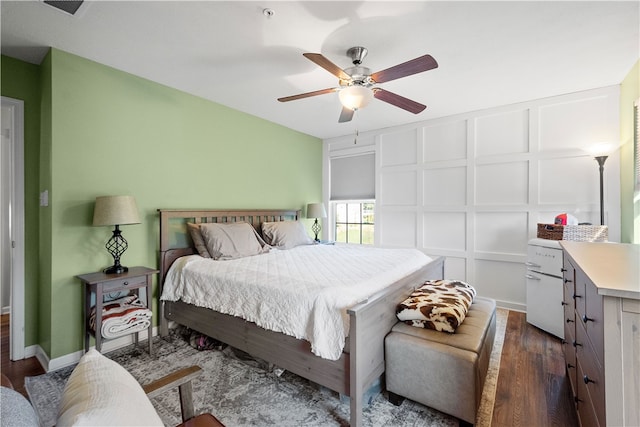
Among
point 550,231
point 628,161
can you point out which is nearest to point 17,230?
point 550,231

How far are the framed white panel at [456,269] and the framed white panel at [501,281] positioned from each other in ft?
0.49

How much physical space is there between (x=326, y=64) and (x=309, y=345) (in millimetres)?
1879

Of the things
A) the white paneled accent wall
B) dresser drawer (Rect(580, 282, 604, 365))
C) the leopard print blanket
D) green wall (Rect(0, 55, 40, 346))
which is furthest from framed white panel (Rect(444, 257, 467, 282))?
green wall (Rect(0, 55, 40, 346))

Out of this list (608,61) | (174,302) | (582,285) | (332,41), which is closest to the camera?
(582,285)

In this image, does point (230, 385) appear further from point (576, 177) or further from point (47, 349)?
point (576, 177)

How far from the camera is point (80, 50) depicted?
7.83 ft

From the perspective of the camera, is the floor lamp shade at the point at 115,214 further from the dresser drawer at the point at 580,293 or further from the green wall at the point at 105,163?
the dresser drawer at the point at 580,293

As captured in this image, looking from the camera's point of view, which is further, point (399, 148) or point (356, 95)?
point (399, 148)

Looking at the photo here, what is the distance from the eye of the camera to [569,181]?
3.31 m

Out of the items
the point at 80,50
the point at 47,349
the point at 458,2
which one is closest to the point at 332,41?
the point at 458,2

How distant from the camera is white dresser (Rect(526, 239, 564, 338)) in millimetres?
2820

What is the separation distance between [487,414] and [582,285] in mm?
1059

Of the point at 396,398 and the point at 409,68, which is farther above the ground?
the point at 409,68

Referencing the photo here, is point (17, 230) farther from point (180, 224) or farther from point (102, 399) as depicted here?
point (102, 399)
